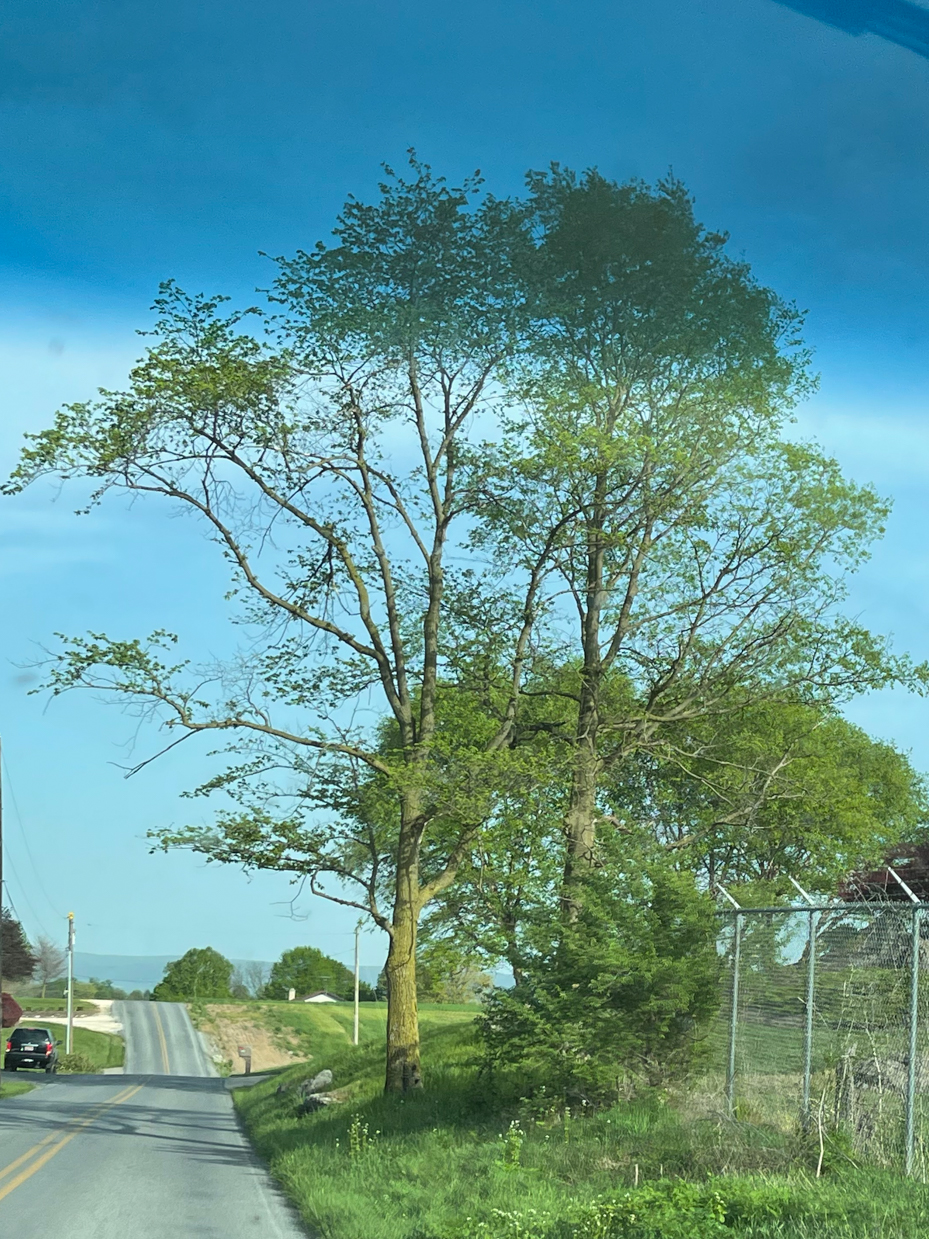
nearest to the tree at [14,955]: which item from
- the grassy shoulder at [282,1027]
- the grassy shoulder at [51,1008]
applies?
the grassy shoulder at [282,1027]

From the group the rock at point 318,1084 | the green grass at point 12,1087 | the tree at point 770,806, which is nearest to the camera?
the rock at point 318,1084

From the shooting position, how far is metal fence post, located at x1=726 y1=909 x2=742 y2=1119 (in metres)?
16.7

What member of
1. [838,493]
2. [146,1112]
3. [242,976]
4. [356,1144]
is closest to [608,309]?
[838,493]

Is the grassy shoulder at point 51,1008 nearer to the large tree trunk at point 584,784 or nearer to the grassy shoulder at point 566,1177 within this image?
the large tree trunk at point 584,784

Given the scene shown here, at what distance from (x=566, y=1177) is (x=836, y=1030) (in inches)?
124

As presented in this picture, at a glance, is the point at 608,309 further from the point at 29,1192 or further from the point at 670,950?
the point at 29,1192

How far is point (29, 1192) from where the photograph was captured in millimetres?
15859

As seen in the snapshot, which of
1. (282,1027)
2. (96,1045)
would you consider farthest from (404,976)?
Result: (282,1027)

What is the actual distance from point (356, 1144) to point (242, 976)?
180754 millimetres

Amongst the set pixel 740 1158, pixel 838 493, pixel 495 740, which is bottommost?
pixel 740 1158

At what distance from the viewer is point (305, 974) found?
564 feet

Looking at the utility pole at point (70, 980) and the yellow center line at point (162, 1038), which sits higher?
the utility pole at point (70, 980)

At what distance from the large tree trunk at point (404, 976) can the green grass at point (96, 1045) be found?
61.4 meters

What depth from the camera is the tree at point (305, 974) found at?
171m
